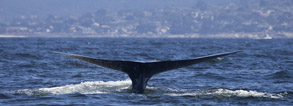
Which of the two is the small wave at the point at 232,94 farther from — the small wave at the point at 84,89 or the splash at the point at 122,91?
the small wave at the point at 84,89

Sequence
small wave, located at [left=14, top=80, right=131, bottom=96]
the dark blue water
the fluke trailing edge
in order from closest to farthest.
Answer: the fluke trailing edge < the dark blue water < small wave, located at [left=14, top=80, right=131, bottom=96]

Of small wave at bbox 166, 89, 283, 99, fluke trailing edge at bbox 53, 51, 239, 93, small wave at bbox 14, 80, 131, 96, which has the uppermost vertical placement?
fluke trailing edge at bbox 53, 51, 239, 93

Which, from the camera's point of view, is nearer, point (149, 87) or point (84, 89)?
point (84, 89)

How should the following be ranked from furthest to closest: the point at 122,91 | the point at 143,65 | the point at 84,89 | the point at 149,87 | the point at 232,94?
1. the point at 149,87
2. the point at 84,89
3. the point at 122,91
4. the point at 232,94
5. the point at 143,65

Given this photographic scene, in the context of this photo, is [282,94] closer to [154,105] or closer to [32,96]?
[154,105]

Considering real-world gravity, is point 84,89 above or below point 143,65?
below

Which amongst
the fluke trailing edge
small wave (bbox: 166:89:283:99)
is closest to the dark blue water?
small wave (bbox: 166:89:283:99)

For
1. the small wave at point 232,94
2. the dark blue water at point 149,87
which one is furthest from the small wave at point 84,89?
the small wave at point 232,94

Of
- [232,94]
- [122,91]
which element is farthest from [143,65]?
[232,94]

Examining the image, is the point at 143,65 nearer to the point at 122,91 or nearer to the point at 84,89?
the point at 122,91

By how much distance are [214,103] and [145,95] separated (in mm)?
1888

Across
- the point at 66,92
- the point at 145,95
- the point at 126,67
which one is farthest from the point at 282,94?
the point at 66,92

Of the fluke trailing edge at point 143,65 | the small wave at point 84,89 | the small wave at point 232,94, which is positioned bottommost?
the small wave at point 232,94

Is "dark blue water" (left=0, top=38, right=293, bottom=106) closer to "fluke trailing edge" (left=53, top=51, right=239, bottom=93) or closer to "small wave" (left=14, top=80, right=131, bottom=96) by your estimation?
"small wave" (left=14, top=80, right=131, bottom=96)
